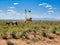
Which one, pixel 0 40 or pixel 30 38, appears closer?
pixel 0 40

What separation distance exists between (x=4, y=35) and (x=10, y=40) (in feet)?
4.80

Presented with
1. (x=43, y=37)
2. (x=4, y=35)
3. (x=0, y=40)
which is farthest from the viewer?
(x=43, y=37)

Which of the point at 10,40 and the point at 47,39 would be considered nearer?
the point at 10,40

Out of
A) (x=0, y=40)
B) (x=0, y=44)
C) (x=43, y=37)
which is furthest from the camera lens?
(x=43, y=37)

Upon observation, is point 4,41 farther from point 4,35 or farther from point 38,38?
point 38,38

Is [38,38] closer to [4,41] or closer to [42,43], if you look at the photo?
[42,43]

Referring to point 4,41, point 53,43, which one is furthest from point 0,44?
point 53,43

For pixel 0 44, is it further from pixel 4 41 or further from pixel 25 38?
pixel 25 38

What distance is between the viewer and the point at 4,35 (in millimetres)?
23125

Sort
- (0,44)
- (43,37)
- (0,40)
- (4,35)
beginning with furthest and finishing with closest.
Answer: (43,37), (4,35), (0,40), (0,44)

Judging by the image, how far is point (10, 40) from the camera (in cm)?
2195

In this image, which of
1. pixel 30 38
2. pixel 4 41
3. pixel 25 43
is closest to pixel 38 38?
pixel 30 38

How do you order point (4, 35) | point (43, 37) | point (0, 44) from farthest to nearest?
point (43, 37), point (4, 35), point (0, 44)

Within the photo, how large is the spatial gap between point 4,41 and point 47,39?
207 inches
